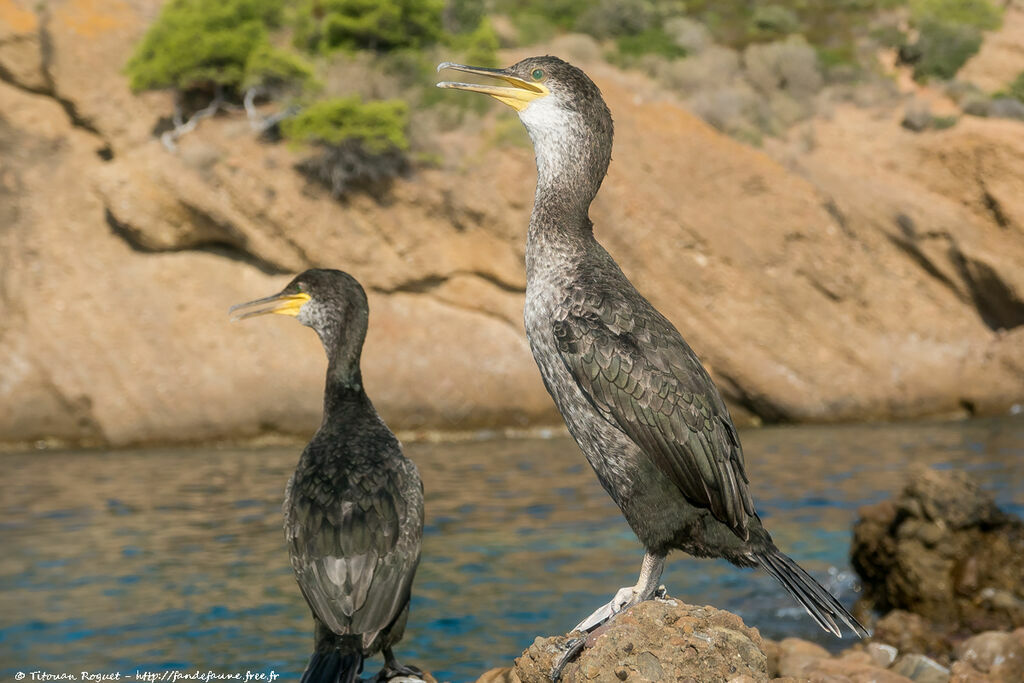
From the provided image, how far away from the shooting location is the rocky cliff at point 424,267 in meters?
26.6

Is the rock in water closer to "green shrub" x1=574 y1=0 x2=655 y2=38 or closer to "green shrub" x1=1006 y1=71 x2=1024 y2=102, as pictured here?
"green shrub" x1=1006 y1=71 x2=1024 y2=102

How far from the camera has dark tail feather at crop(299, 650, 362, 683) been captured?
5262 mm

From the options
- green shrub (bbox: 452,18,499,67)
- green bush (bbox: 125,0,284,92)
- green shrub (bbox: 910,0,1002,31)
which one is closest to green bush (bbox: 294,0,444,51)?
green shrub (bbox: 452,18,499,67)

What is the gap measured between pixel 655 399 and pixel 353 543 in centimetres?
199

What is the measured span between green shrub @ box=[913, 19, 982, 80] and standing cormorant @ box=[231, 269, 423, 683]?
1633 inches

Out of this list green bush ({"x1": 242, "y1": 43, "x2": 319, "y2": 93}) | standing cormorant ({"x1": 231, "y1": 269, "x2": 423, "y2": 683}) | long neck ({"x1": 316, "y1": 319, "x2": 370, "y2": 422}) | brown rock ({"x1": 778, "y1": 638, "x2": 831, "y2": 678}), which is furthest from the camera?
green bush ({"x1": 242, "y1": 43, "x2": 319, "y2": 93})

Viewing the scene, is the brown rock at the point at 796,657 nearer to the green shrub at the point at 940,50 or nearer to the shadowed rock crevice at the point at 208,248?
the shadowed rock crevice at the point at 208,248

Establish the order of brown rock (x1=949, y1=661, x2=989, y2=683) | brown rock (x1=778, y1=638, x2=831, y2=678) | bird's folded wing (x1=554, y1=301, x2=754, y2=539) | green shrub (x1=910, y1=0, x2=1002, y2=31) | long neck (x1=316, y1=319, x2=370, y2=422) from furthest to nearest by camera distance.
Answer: green shrub (x1=910, y1=0, x2=1002, y2=31) < brown rock (x1=778, y1=638, x2=831, y2=678) < long neck (x1=316, y1=319, x2=370, y2=422) < brown rock (x1=949, y1=661, x2=989, y2=683) < bird's folded wing (x1=554, y1=301, x2=754, y2=539)

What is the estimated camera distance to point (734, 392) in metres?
28.2

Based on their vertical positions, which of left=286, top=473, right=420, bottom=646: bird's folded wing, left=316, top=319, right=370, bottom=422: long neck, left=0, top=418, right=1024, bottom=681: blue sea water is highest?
left=316, top=319, right=370, bottom=422: long neck

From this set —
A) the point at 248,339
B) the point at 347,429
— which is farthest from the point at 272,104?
the point at 347,429

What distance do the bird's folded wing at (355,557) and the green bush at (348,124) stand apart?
2257cm

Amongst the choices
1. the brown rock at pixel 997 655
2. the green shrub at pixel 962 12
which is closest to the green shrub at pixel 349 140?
the brown rock at pixel 997 655

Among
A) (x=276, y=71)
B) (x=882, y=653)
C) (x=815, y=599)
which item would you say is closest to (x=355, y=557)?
(x=815, y=599)
